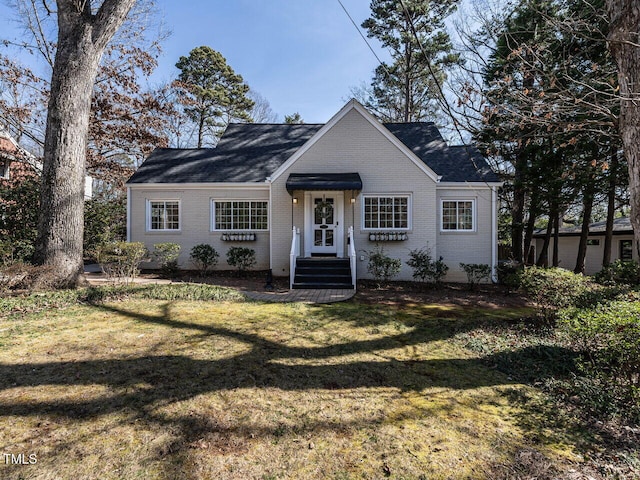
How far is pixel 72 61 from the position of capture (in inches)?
320

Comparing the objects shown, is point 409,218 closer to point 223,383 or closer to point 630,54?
point 630,54

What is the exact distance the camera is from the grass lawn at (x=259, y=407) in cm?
243

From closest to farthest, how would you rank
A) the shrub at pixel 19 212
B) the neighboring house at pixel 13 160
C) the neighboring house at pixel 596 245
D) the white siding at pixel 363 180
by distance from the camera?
1. the shrub at pixel 19 212
2. the white siding at pixel 363 180
3. the neighboring house at pixel 13 160
4. the neighboring house at pixel 596 245

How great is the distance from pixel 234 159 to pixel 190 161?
6.71 ft

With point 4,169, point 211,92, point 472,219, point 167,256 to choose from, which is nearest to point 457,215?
point 472,219

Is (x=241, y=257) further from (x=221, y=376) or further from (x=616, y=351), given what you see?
(x=616, y=351)

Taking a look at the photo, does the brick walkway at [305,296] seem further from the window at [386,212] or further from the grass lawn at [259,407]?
the window at [386,212]

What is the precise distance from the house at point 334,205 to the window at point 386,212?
0.04 m

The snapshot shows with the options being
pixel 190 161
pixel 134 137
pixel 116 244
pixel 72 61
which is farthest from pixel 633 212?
pixel 134 137

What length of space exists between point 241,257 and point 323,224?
3.40 meters

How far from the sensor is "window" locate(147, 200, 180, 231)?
44.0ft

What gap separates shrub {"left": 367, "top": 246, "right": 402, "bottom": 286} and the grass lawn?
4.93m

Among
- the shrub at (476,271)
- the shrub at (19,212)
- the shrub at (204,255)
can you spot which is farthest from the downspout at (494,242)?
the shrub at (19,212)

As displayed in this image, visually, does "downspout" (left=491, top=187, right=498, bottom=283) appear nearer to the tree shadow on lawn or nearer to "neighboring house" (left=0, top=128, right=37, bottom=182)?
the tree shadow on lawn
